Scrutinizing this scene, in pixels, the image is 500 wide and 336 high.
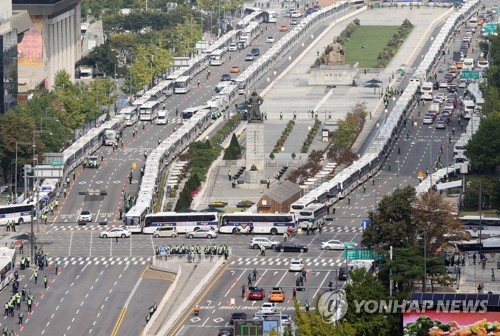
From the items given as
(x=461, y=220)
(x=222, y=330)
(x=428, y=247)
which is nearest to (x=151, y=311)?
(x=222, y=330)

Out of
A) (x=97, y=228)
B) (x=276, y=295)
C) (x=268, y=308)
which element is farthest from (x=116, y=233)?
(x=268, y=308)

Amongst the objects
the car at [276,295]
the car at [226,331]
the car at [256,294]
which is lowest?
the car at [256,294]

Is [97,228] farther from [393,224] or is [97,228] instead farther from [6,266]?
[393,224]

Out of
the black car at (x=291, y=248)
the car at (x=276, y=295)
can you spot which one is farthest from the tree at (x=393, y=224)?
the black car at (x=291, y=248)

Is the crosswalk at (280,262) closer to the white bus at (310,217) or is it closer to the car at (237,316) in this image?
the white bus at (310,217)

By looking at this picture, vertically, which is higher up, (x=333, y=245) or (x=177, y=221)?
(x=333, y=245)

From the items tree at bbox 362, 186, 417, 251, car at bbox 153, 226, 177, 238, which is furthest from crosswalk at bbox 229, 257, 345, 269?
car at bbox 153, 226, 177, 238
